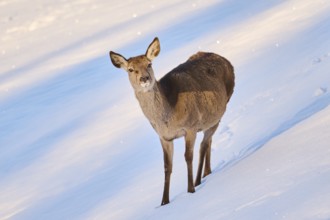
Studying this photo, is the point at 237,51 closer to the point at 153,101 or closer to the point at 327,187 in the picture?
the point at 153,101

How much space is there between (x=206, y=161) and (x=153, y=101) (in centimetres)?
145

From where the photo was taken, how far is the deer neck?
7574 millimetres

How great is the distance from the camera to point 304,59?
11805mm

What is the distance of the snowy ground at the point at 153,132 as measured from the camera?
6.28m

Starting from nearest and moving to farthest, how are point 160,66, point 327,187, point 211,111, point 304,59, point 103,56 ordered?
point 327,187
point 211,111
point 304,59
point 160,66
point 103,56

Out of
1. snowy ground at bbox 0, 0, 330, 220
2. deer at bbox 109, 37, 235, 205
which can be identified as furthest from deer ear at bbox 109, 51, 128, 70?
snowy ground at bbox 0, 0, 330, 220

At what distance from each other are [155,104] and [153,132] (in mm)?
4630

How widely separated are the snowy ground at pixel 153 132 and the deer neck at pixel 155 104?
0.86 m

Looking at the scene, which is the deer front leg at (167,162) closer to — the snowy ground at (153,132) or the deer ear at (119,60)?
the snowy ground at (153,132)

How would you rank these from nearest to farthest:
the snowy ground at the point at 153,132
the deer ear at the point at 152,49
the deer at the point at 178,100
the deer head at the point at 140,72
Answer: the snowy ground at the point at 153,132 < the deer head at the point at 140,72 < the deer at the point at 178,100 < the deer ear at the point at 152,49

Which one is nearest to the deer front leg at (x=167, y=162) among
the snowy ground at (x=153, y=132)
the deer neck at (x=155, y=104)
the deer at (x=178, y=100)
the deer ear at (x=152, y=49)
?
the deer at (x=178, y=100)

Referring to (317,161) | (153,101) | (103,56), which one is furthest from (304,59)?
(103,56)

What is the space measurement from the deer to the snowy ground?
428 mm

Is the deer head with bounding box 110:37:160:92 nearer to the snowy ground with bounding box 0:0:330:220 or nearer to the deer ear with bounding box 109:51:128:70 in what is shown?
the deer ear with bounding box 109:51:128:70
